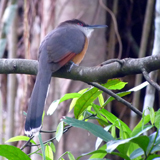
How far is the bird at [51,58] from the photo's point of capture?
5.24 feet

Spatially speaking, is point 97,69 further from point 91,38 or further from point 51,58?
point 91,38

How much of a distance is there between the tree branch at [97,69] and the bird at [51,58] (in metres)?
0.07

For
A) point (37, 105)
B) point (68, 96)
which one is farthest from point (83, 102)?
point (37, 105)

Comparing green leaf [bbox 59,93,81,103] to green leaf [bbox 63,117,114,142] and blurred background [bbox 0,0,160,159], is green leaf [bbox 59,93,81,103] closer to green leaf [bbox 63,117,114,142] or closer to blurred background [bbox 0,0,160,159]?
green leaf [bbox 63,117,114,142]

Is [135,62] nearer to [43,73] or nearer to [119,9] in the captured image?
[43,73]

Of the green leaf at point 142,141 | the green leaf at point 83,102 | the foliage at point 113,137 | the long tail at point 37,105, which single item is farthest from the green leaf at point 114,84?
the green leaf at point 142,141

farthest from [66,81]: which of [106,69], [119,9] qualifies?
[106,69]

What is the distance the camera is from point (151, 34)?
3.48 metres

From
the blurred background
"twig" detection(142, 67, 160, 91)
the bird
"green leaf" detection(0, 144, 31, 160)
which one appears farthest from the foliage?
the blurred background

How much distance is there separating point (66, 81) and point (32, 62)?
48.9 inches

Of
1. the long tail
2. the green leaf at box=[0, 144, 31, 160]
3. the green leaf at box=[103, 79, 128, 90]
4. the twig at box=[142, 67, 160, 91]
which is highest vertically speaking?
the twig at box=[142, 67, 160, 91]

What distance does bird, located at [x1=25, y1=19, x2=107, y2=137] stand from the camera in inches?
62.9

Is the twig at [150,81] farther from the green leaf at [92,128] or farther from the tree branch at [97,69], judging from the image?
the green leaf at [92,128]

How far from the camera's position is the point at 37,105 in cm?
169
